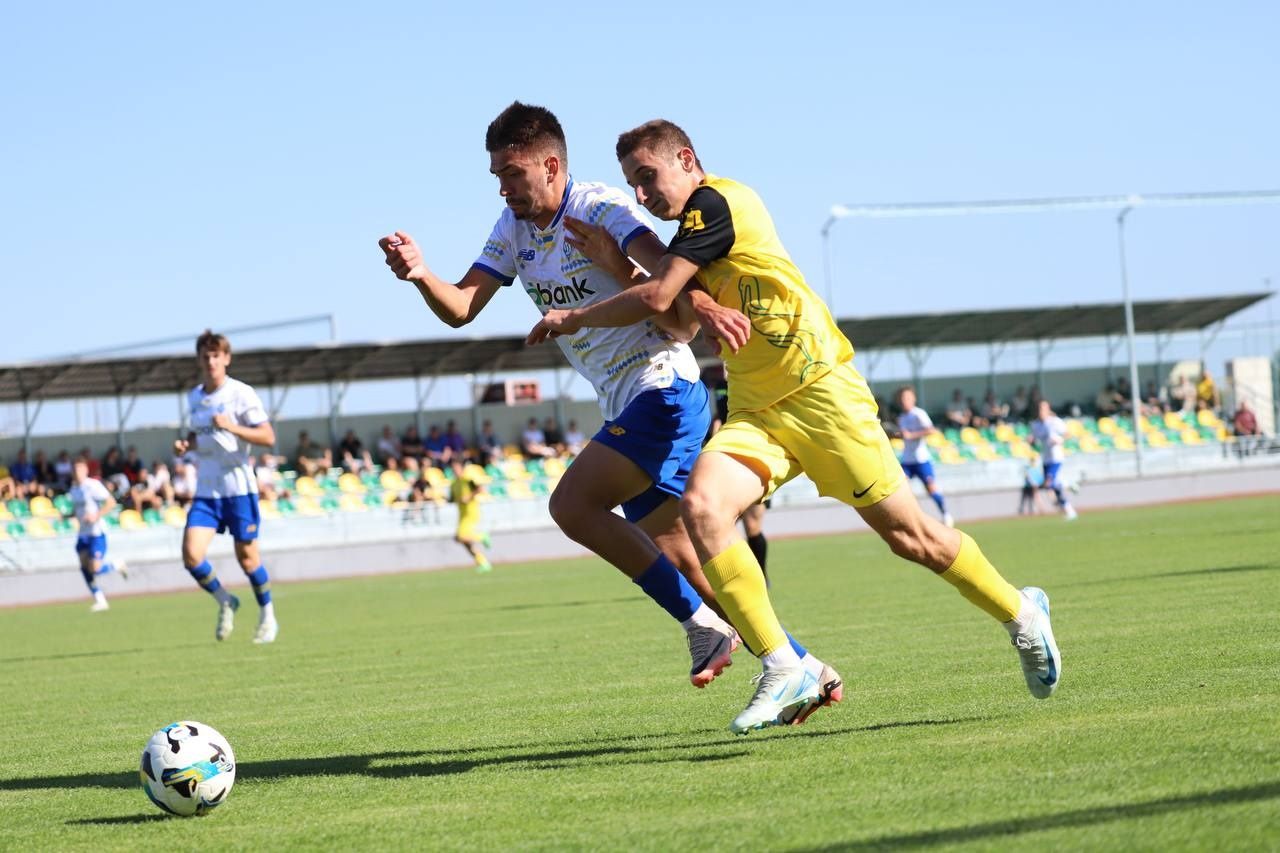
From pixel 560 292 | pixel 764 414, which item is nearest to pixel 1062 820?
pixel 764 414

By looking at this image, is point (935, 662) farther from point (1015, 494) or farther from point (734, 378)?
point (1015, 494)

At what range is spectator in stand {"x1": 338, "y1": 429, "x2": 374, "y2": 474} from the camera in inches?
1492

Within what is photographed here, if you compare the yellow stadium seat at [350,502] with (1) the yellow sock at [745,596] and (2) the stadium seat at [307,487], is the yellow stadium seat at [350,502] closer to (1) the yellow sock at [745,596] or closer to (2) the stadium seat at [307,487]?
(2) the stadium seat at [307,487]

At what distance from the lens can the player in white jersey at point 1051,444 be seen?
1259 inches

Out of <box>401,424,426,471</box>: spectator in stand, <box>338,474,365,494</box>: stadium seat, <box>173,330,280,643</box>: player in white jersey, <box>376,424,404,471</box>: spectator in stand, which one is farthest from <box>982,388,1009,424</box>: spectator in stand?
<box>173,330,280,643</box>: player in white jersey

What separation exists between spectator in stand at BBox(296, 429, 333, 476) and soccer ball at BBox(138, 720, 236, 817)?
31798mm

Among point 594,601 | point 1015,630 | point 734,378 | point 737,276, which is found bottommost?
point 594,601

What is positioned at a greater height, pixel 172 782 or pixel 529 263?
pixel 529 263

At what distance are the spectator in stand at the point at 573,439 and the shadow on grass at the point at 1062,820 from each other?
1433 inches

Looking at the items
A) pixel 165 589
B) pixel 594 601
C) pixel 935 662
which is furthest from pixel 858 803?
pixel 165 589

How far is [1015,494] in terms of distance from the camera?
37781mm

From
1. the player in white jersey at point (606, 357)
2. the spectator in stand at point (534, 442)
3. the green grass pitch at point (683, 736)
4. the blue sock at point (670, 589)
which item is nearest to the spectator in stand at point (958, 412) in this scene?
the spectator in stand at point (534, 442)

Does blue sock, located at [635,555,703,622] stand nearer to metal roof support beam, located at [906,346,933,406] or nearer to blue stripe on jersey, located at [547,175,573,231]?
blue stripe on jersey, located at [547,175,573,231]

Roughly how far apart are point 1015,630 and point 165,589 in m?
A: 26.0
